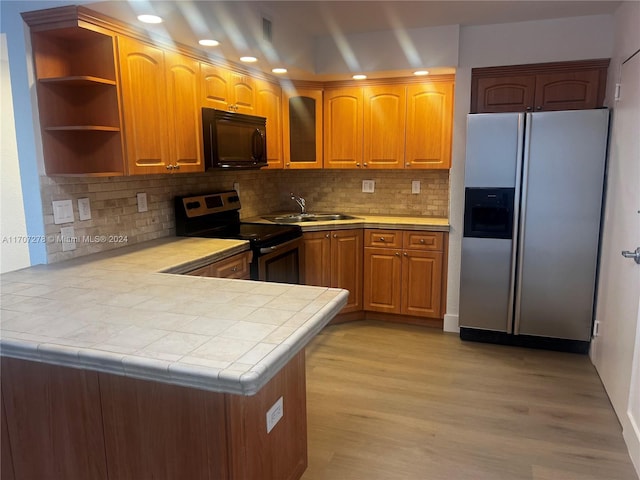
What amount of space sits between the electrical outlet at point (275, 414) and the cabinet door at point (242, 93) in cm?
228

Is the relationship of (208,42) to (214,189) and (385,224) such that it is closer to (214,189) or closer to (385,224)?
(214,189)

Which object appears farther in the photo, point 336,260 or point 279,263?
point 336,260

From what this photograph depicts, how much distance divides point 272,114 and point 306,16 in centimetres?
87

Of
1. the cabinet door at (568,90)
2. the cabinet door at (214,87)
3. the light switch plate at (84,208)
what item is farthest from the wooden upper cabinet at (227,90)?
the cabinet door at (568,90)

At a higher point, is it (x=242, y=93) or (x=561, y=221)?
(x=242, y=93)

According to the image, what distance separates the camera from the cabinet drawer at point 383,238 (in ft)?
12.8

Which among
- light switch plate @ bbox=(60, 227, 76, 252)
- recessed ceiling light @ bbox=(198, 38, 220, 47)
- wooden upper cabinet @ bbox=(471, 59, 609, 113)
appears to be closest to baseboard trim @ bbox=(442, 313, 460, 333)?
wooden upper cabinet @ bbox=(471, 59, 609, 113)

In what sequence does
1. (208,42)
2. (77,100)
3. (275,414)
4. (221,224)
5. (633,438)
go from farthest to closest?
(221,224) < (208,42) < (77,100) < (633,438) < (275,414)

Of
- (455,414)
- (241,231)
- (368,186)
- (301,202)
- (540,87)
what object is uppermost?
(540,87)

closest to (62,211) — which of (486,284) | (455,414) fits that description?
(455,414)

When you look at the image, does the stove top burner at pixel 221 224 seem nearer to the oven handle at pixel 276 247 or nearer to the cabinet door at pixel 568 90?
the oven handle at pixel 276 247

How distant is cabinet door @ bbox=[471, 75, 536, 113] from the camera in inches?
138

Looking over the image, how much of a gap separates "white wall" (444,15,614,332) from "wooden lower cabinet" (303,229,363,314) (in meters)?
A: 0.78

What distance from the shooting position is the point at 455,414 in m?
2.61
